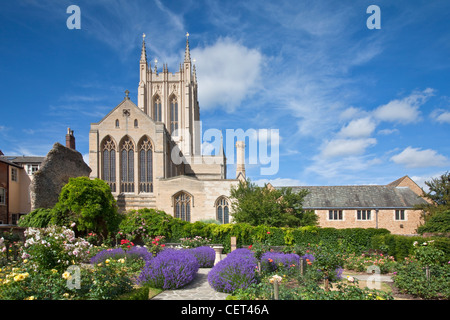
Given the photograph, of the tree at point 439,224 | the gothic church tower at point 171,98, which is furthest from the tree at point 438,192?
the gothic church tower at point 171,98

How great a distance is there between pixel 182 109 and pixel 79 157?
30774mm

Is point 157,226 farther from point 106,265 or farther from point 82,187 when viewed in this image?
point 106,265

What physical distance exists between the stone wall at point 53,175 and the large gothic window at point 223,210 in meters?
→ 14.2

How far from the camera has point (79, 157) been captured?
30500mm

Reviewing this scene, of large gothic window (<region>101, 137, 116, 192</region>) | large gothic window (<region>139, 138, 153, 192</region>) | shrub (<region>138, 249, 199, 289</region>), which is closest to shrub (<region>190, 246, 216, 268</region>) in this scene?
shrub (<region>138, 249, 199, 289</region>)

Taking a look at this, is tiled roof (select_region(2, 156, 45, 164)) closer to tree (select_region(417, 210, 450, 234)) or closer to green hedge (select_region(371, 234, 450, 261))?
→ green hedge (select_region(371, 234, 450, 261))

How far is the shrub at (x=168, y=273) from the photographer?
1093 cm

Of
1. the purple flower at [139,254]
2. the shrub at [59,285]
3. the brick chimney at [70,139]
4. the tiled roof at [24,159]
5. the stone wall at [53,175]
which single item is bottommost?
the purple flower at [139,254]

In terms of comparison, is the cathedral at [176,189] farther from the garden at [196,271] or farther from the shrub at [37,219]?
the garden at [196,271]

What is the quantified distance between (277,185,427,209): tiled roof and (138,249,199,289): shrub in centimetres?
2564

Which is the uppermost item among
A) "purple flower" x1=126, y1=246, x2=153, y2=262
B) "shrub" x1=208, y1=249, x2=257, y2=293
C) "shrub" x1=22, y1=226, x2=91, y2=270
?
"shrub" x1=22, y1=226, x2=91, y2=270

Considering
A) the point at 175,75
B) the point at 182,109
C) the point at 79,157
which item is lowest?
the point at 79,157

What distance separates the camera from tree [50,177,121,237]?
2194 centimetres
